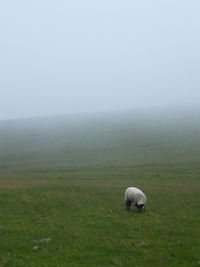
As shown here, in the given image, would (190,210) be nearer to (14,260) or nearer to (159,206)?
(159,206)

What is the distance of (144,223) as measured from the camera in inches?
800

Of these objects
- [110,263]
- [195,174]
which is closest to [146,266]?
[110,263]

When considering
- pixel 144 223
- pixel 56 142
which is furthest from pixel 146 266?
pixel 56 142

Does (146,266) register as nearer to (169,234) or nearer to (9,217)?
(169,234)

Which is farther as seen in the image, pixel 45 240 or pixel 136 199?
pixel 136 199

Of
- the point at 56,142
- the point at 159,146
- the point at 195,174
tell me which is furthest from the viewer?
the point at 56,142

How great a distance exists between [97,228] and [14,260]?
601cm

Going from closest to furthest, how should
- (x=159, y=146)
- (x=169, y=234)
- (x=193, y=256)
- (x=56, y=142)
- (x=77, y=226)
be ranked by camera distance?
(x=193, y=256) < (x=169, y=234) < (x=77, y=226) < (x=159, y=146) < (x=56, y=142)

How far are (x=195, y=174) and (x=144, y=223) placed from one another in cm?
3428

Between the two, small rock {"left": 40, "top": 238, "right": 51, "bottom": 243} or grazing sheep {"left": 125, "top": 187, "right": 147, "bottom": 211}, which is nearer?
small rock {"left": 40, "top": 238, "right": 51, "bottom": 243}

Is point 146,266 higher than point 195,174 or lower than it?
higher

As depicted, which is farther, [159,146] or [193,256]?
[159,146]

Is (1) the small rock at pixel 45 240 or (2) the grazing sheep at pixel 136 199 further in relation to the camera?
(2) the grazing sheep at pixel 136 199

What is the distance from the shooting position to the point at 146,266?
45.3ft
